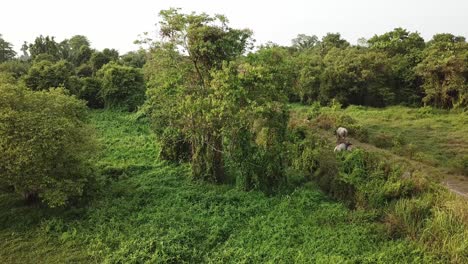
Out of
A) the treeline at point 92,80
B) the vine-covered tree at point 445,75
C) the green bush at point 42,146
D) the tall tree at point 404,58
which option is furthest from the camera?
the tall tree at point 404,58

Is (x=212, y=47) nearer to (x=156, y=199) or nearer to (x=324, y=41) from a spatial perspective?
(x=156, y=199)

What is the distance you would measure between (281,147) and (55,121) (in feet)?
22.3

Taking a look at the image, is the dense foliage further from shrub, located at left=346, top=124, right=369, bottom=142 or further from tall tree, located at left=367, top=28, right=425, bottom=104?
tall tree, located at left=367, top=28, right=425, bottom=104

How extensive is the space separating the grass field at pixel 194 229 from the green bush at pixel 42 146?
34.3 inches

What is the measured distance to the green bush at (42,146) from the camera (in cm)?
957

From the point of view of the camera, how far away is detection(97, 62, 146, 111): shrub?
26.9m

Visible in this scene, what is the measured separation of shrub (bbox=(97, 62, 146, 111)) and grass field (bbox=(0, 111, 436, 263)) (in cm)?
1542

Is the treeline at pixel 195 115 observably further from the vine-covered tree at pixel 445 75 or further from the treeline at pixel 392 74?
the vine-covered tree at pixel 445 75

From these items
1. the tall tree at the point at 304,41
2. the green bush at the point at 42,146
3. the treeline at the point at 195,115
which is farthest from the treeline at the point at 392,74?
the tall tree at the point at 304,41

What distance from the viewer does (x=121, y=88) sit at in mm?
26969

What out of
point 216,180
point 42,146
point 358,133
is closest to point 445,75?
point 358,133

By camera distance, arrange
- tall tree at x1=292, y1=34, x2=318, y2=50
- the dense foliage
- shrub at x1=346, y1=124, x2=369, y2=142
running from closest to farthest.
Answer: the dense foliage < shrub at x1=346, y1=124, x2=369, y2=142 < tall tree at x1=292, y1=34, x2=318, y2=50

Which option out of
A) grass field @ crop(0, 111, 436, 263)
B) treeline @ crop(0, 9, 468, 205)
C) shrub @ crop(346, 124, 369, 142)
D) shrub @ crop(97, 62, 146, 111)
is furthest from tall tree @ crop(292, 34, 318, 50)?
grass field @ crop(0, 111, 436, 263)

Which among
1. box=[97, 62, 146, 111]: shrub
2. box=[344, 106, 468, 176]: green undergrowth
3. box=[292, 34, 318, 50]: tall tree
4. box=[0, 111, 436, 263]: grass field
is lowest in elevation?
box=[0, 111, 436, 263]: grass field
